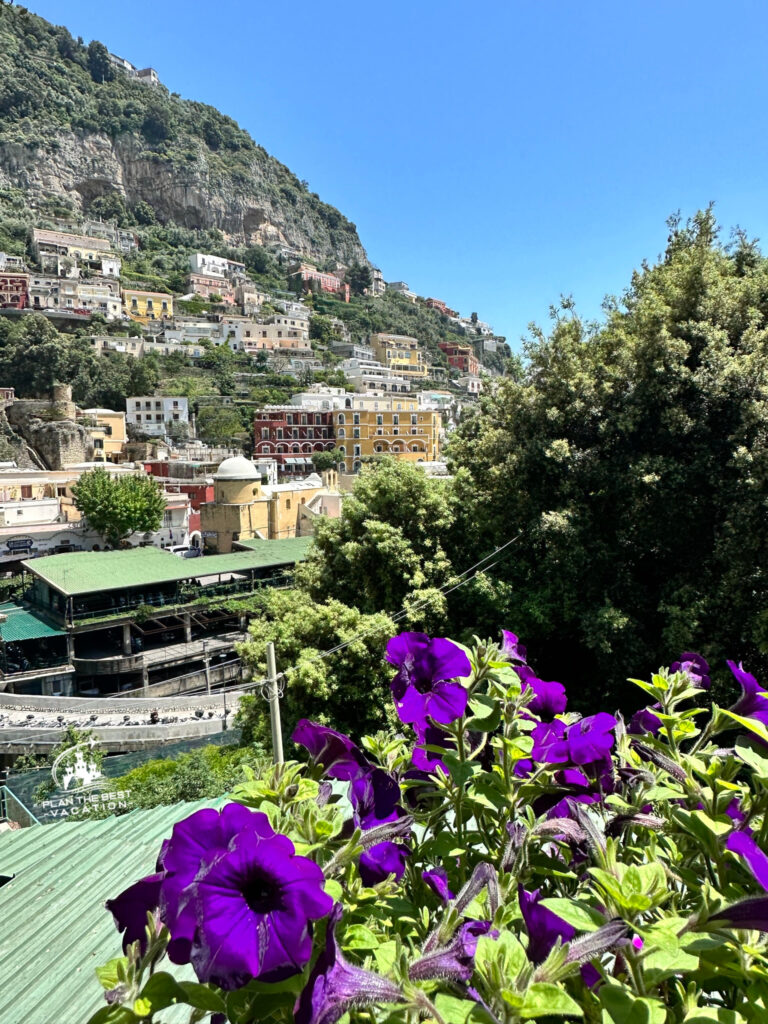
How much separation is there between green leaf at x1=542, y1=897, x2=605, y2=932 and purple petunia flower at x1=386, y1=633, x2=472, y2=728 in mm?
392

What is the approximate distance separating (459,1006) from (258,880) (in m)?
0.27

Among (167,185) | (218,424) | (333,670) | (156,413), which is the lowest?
(333,670)

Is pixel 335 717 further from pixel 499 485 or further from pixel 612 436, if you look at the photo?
pixel 612 436

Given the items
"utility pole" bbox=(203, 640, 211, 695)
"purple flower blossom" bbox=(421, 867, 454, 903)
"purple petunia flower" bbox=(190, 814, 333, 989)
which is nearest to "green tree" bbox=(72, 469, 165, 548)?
"utility pole" bbox=(203, 640, 211, 695)

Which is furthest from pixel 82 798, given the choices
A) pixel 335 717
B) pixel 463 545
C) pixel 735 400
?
pixel 735 400

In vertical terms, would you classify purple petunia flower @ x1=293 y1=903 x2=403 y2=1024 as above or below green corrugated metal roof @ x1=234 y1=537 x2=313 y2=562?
above

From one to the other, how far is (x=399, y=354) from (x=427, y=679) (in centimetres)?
6952

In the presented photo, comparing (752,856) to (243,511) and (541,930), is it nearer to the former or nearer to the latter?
(541,930)

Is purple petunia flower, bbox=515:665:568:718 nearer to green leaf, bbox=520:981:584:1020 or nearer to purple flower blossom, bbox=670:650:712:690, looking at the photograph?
purple flower blossom, bbox=670:650:712:690

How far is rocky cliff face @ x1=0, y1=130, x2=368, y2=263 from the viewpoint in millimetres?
73688

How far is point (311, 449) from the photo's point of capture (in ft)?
139

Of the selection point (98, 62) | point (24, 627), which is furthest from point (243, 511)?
point (98, 62)

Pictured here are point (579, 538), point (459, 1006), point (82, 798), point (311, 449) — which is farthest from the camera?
point (311, 449)

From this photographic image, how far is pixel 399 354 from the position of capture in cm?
6838
